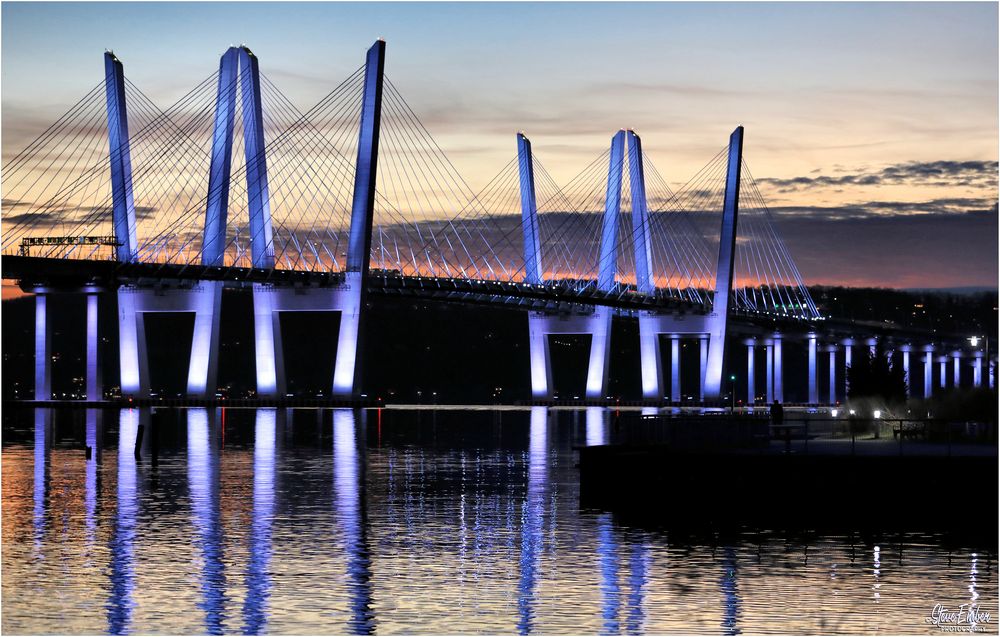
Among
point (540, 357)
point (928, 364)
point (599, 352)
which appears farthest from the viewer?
point (928, 364)

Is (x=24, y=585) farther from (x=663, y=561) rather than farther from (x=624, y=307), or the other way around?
(x=624, y=307)

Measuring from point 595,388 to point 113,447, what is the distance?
62432 millimetres

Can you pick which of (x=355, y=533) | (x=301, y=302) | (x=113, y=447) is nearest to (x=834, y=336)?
(x=301, y=302)

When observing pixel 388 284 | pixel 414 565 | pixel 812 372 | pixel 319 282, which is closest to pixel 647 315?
pixel 388 284

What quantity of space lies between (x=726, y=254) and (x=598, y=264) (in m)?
7.19

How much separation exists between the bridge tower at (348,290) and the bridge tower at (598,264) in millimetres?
16121

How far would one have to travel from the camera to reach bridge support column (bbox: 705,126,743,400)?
95.7 meters

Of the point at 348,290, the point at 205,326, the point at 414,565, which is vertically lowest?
the point at 414,565

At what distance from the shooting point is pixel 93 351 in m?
85.9

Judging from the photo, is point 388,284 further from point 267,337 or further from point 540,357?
point 540,357

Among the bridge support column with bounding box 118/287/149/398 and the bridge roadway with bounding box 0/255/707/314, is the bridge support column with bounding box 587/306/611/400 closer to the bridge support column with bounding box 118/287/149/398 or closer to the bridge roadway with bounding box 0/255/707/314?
the bridge roadway with bounding box 0/255/707/314

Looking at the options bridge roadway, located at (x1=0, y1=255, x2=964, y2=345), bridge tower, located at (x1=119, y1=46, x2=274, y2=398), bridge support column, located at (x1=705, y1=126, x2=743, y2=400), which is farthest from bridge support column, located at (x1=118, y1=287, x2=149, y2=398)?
bridge support column, located at (x1=705, y1=126, x2=743, y2=400)

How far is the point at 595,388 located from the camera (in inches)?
4149

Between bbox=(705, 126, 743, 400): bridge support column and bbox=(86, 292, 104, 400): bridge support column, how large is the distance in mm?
33776
